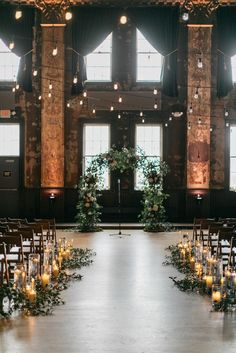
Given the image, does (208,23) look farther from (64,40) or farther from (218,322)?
(218,322)

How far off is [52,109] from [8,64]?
245cm

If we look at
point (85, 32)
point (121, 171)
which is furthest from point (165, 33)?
point (121, 171)

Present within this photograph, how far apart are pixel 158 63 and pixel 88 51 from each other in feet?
8.50

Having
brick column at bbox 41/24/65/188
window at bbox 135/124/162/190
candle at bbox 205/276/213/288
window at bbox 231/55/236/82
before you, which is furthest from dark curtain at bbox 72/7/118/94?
candle at bbox 205/276/213/288

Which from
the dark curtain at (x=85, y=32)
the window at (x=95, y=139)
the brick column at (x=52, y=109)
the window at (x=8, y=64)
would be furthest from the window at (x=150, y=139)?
the window at (x=8, y=64)

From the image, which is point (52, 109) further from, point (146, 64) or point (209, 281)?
point (209, 281)

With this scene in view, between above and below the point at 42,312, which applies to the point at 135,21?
above

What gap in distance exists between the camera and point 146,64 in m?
22.9

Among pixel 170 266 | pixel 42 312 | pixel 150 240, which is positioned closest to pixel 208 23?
pixel 150 240

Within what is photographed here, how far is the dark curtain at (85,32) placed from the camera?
22172mm

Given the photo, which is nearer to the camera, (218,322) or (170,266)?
(218,322)

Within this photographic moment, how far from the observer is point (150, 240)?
17.6m

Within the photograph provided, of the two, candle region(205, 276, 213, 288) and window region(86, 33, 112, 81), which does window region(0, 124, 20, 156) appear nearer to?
window region(86, 33, 112, 81)

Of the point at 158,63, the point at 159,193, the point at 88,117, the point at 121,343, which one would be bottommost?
the point at 121,343
